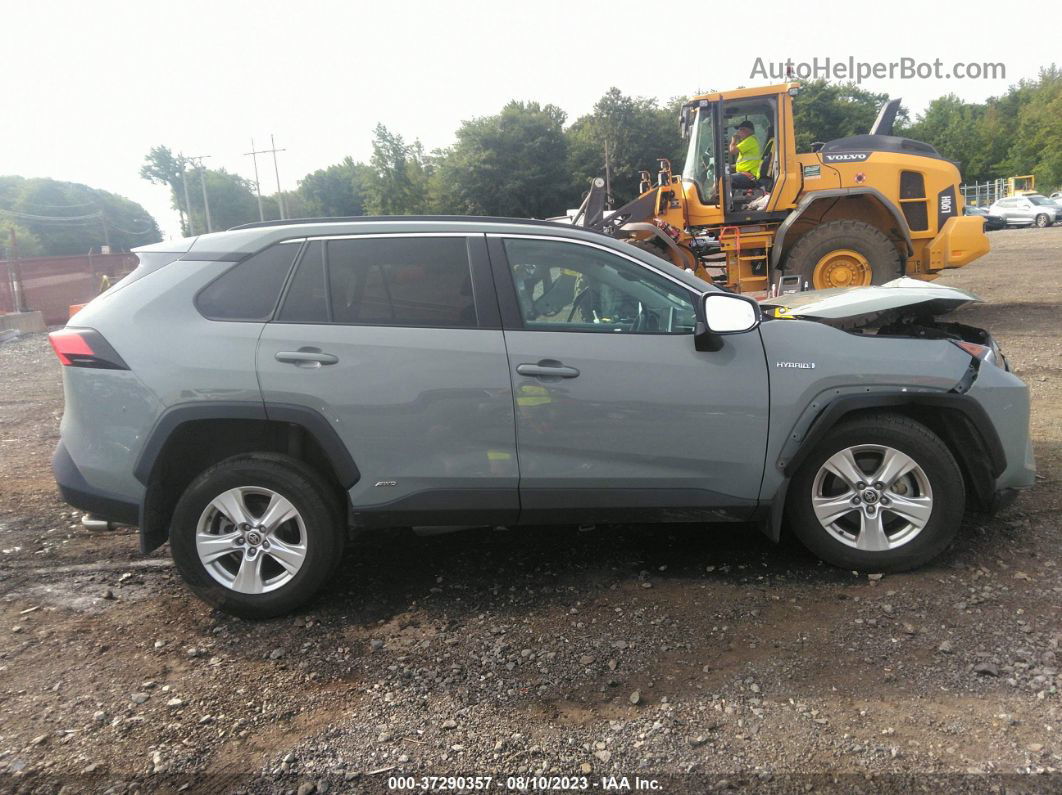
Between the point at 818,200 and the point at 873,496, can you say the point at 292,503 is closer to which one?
the point at 873,496

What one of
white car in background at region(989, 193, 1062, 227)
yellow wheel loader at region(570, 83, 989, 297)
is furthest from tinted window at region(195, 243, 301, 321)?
white car in background at region(989, 193, 1062, 227)

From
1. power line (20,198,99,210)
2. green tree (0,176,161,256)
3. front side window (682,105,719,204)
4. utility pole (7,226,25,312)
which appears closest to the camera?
front side window (682,105,719,204)

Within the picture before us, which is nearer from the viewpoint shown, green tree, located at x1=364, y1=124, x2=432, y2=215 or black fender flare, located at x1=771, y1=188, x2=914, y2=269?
black fender flare, located at x1=771, y1=188, x2=914, y2=269

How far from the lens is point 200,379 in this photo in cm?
359

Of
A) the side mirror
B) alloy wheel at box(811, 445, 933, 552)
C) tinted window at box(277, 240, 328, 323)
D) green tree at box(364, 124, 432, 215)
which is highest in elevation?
green tree at box(364, 124, 432, 215)

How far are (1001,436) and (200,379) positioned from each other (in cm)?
379

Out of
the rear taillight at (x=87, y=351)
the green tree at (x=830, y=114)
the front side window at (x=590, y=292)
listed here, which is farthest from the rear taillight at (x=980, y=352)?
the green tree at (x=830, y=114)

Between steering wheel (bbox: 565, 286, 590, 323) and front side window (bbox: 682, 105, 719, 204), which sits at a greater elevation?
front side window (bbox: 682, 105, 719, 204)

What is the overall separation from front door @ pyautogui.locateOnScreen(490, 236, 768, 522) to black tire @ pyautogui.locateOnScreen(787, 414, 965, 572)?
0.29 meters

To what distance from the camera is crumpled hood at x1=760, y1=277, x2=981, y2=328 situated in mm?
4191

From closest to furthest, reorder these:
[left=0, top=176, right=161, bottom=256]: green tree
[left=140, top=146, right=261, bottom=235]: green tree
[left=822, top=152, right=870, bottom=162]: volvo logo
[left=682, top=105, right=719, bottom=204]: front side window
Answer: [left=682, top=105, right=719, bottom=204]: front side window < [left=822, top=152, right=870, bottom=162]: volvo logo < [left=140, top=146, right=261, bottom=235]: green tree < [left=0, top=176, right=161, bottom=256]: green tree

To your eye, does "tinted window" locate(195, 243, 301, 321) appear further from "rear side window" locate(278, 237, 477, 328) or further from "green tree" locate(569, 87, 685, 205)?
"green tree" locate(569, 87, 685, 205)

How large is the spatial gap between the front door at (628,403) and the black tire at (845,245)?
24.5ft

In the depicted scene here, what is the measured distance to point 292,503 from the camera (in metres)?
3.64
